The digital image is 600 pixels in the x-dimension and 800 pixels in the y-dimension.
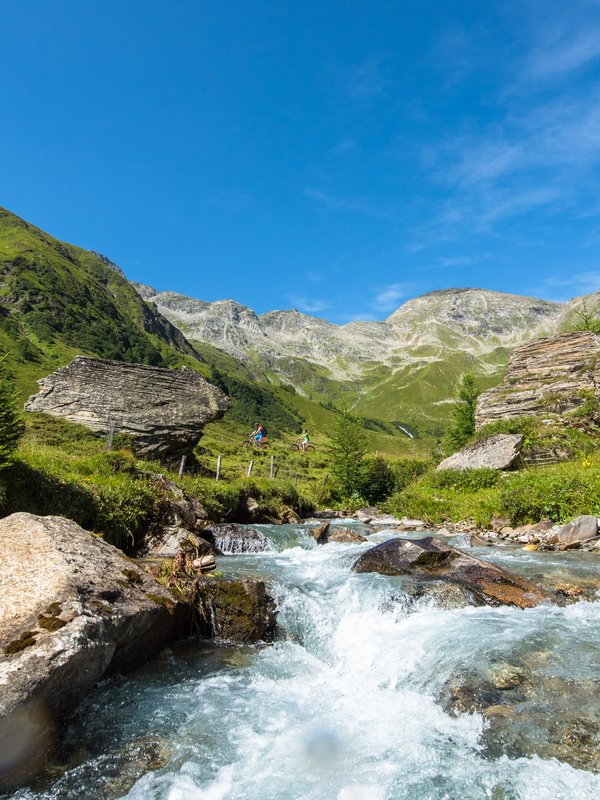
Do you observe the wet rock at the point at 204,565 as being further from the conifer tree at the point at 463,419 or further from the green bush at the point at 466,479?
the conifer tree at the point at 463,419

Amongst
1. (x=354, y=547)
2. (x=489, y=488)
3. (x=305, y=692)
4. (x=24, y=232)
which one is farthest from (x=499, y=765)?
(x=24, y=232)

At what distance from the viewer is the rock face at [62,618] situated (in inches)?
222

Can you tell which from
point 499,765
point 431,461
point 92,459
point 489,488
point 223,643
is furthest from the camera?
point 431,461

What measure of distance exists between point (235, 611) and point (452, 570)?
6236mm

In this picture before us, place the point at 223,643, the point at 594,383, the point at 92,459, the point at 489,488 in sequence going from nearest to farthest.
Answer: the point at 223,643
the point at 92,459
the point at 489,488
the point at 594,383

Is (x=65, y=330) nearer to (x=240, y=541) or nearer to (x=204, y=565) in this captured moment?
(x=240, y=541)

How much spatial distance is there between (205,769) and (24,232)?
203 metres

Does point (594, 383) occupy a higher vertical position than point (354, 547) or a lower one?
higher

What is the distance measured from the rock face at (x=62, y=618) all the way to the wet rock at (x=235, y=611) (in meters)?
0.72

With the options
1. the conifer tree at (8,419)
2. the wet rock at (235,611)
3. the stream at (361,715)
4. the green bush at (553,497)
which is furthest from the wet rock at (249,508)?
the stream at (361,715)

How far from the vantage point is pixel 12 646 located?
598cm

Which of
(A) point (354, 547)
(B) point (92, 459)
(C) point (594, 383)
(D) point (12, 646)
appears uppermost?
(C) point (594, 383)

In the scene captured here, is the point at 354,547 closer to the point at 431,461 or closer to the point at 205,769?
the point at 205,769

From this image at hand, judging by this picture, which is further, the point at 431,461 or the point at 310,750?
the point at 431,461
